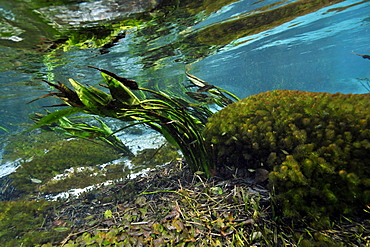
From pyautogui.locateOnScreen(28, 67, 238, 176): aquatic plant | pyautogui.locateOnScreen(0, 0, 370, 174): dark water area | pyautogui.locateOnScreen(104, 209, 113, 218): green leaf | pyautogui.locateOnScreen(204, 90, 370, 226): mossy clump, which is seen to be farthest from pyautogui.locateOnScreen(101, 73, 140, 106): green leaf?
pyautogui.locateOnScreen(0, 0, 370, 174): dark water area

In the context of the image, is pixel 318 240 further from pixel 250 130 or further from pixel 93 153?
pixel 93 153

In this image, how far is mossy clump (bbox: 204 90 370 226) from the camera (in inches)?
81.4

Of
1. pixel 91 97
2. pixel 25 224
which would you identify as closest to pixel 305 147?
pixel 91 97

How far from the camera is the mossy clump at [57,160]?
595 centimetres

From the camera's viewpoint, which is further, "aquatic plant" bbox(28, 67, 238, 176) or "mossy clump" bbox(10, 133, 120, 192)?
"mossy clump" bbox(10, 133, 120, 192)

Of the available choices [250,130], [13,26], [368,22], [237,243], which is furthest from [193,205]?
→ [368,22]

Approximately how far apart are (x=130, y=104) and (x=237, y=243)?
1964mm

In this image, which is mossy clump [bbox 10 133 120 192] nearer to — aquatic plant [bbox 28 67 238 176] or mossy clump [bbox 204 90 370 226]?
aquatic plant [bbox 28 67 238 176]

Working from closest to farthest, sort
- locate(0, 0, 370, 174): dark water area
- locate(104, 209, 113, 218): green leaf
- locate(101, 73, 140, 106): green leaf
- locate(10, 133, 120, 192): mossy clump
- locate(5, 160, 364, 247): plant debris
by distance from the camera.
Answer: locate(5, 160, 364, 247): plant debris → locate(101, 73, 140, 106): green leaf → locate(104, 209, 113, 218): green leaf → locate(0, 0, 370, 174): dark water area → locate(10, 133, 120, 192): mossy clump

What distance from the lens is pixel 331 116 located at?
8.61 feet

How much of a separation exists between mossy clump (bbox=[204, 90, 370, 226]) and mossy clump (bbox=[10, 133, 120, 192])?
482 centimetres

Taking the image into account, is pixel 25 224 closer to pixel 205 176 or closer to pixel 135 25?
pixel 205 176

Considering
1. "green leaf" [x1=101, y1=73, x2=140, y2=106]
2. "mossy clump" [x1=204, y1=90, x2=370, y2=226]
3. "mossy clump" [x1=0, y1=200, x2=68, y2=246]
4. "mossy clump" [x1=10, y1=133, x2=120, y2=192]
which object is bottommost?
"mossy clump" [x1=10, y1=133, x2=120, y2=192]

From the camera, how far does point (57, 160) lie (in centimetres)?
682
